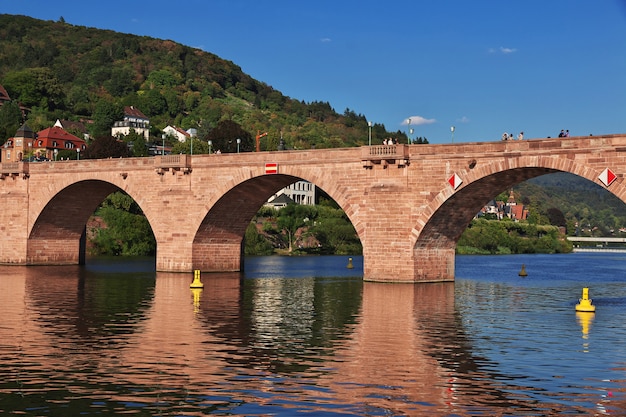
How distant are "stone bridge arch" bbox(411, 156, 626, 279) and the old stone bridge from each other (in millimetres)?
69

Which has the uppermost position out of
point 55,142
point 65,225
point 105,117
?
point 105,117

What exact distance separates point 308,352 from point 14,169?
53470 mm

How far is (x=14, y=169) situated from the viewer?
74.1m

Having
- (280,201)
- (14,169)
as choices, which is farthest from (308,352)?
(280,201)

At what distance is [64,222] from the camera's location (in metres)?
75.6

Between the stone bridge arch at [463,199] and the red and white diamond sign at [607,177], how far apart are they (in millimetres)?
233

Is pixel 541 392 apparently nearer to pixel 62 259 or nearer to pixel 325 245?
A: pixel 62 259

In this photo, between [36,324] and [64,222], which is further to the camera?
[64,222]

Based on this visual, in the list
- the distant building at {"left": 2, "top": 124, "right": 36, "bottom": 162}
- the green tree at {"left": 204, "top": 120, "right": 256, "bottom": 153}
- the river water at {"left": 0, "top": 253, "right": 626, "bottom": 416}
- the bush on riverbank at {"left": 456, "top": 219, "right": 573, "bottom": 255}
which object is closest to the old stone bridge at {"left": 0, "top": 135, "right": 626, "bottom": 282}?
the river water at {"left": 0, "top": 253, "right": 626, "bottom": 416}

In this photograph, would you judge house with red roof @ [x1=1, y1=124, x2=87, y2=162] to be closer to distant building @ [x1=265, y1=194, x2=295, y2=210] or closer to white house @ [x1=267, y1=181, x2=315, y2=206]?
distant building @ [x1=265, y1=194, x2=295, y2=210]

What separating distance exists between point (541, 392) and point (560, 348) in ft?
24.9

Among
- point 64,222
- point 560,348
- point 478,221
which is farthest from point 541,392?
point 478,221

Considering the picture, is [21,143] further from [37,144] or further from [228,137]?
[228,137]

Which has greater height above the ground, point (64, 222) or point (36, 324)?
point (64, 222)
